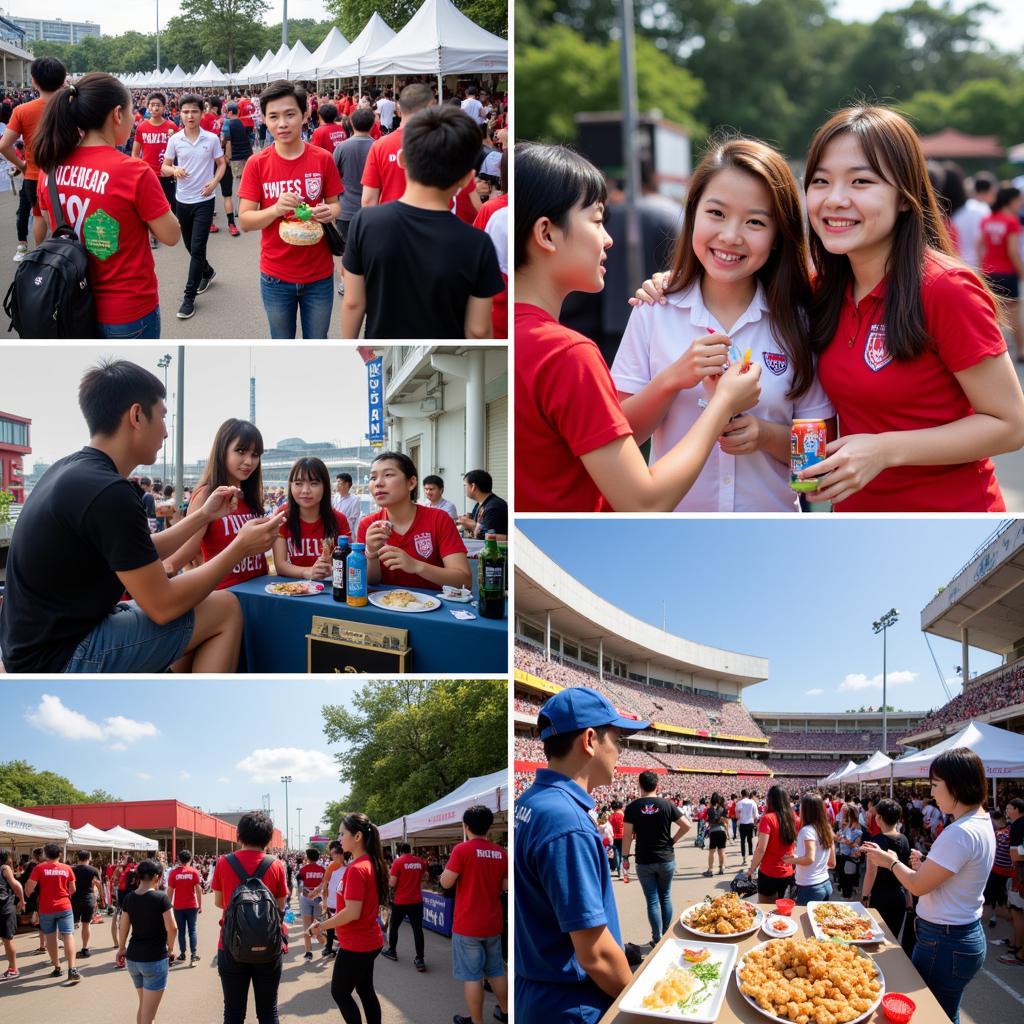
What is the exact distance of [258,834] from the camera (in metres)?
3.49

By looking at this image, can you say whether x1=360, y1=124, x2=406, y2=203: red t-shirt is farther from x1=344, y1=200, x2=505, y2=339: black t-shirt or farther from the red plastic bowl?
the red plastic bowl

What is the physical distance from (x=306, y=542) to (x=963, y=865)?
103 inches

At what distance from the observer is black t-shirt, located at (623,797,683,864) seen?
3592mm

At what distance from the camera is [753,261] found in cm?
243

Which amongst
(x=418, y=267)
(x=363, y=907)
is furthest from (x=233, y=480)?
(x=363, y=907)

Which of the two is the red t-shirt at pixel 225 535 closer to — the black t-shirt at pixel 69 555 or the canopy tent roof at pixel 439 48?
the black t-shirt at pixel 69 555

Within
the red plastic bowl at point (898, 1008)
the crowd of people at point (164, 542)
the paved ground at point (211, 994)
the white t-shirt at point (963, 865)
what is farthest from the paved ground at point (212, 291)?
the red plastic bowl at point (898, 1008)

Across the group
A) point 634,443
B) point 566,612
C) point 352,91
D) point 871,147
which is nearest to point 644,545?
point 566,612

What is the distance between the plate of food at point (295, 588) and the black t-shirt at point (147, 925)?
133 cm

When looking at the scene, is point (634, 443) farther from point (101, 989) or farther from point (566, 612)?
point (101, 989)

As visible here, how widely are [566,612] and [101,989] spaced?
92.6 inches

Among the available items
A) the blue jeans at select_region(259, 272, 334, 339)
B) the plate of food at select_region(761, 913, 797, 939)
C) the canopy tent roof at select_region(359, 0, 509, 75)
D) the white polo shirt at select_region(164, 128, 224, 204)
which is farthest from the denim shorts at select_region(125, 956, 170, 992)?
the canopy tent roof at select_region(359, 0, 509, 75)

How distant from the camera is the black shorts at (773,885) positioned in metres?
3.56

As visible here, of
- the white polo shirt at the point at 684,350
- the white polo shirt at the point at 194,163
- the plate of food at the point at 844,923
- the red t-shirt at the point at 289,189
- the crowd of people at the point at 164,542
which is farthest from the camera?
the white polo shirt at the point at 194,163
